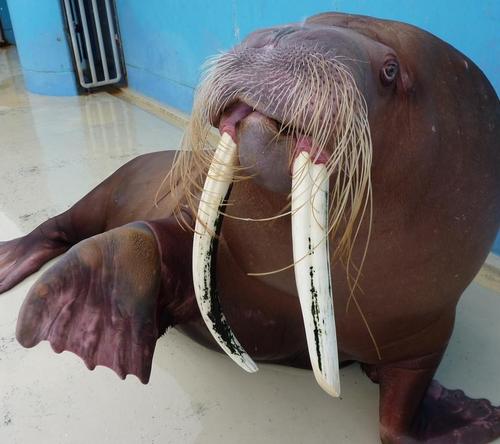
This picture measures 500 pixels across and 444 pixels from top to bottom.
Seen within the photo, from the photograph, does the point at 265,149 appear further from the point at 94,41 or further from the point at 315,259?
the point at 94,41

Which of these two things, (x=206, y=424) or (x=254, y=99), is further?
(x=206, y=424)

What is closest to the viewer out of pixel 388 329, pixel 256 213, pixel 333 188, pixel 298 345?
pixel 333 188

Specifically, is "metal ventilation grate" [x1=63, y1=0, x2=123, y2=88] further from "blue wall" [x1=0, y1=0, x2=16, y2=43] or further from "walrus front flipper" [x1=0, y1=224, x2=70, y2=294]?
"blue wall" [x1=0, y1=0, x2=16, y2=43]

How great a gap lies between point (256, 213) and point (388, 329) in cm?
49

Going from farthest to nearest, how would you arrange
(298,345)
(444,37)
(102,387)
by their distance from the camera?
(444,37), (102,387), (298,345)

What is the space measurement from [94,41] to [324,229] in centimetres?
615

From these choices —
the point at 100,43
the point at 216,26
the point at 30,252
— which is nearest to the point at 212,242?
the point at 30,252

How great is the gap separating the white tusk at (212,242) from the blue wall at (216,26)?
68.5 inches

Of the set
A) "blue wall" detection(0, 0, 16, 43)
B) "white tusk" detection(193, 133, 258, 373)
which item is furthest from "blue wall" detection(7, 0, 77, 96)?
"white tusk" detection(193, 133, 258, 373)

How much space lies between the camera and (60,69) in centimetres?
657

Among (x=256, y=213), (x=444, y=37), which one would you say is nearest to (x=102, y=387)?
(x=256, y=213)

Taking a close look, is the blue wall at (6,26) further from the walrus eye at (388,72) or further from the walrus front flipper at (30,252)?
the walrus eye at (388,72)

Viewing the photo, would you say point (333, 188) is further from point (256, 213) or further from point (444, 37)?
point (444, 37)

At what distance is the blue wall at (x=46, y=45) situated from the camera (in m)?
6.45
